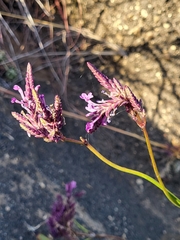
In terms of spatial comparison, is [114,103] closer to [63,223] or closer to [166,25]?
[63,223]

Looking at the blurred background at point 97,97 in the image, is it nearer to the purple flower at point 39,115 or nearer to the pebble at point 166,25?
the pebble at point 166,25

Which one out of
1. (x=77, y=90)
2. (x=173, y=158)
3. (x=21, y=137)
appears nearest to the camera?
(x=21, y=137)

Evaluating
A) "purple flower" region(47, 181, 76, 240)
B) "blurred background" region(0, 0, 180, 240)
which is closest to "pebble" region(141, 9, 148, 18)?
"blurred background" region(0, 0, 180, 240)

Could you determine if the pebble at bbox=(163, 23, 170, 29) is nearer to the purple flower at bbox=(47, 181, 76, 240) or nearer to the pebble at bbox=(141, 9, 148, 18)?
the pebble at bbox=(141, 9, 148, 18)

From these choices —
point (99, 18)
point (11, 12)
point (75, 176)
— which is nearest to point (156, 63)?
point (99, 18)

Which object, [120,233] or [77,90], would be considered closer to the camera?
[120,233]

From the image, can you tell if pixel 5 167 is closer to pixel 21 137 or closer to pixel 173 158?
pixel 21 137

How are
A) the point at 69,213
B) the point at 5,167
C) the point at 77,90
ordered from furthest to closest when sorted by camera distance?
the point at 77,90 → the point at 5,167 → the point at 69,213
